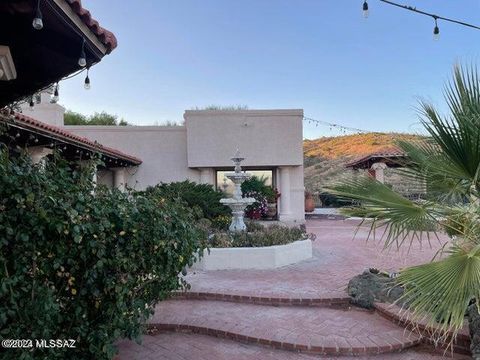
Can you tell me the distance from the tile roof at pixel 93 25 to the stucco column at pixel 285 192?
14.1 metres

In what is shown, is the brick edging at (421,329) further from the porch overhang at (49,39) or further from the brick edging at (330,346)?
the porch overhang at (49,39)

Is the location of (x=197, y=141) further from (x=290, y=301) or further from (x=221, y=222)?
(x=290, y=301)

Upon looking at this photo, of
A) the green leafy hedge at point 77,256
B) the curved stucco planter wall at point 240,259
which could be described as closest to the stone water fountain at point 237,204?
the curved stucco planter wall at point 240,259

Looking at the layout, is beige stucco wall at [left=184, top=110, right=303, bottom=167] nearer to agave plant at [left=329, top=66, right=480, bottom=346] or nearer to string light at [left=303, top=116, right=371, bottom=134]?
string light at [left=303, top=116, right=371, bottom=134]

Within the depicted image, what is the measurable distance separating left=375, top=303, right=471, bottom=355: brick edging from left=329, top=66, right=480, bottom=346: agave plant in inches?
54.9

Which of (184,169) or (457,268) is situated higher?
(184,169)

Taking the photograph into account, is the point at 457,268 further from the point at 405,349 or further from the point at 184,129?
the point at 184,129

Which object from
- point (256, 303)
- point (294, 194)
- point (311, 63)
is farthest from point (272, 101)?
point (256, 303)

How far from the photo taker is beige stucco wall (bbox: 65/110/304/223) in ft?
53.7

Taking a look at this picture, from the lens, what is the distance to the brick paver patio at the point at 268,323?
4375 millimetres

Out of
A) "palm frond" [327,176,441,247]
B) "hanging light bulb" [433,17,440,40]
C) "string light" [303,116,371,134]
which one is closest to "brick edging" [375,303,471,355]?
"palm frond" [327,176,441,247]

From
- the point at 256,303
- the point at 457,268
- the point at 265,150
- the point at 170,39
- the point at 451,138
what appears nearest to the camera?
the point at 457,268

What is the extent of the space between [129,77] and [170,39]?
2737 millimetres

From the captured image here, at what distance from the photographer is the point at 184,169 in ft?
55.3
